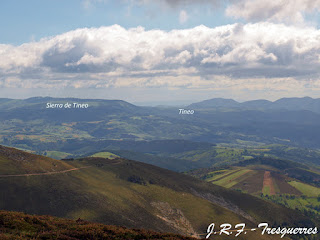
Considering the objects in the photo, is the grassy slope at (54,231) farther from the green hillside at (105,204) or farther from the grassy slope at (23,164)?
the grassy slope at (23,164)

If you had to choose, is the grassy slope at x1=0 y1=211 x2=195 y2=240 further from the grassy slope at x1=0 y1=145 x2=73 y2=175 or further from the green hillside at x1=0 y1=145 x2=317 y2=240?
the grassy slope at x1=0 y1=145 x2=73 y2=175

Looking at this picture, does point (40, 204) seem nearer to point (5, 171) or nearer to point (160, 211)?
point (5, 171)

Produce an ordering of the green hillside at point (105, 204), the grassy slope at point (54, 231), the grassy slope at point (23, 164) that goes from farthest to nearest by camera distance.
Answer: the grassy slope at point (23, 164) → the green hillside at point (105, 204) → the grassy slope at point (54, 231)

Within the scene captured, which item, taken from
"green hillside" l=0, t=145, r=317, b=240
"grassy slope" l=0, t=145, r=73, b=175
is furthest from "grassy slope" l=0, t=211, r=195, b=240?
"grassy slope" l=0, t=145, r=73, b=175

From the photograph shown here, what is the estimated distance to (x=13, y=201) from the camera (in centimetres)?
13175

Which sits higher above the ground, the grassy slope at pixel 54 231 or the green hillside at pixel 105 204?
the grassy slope at pixel 54 231

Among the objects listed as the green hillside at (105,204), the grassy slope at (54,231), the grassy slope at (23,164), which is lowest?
the green hillside at (105,204)

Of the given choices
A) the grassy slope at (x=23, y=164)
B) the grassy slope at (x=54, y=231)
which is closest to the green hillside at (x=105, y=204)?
the grassy slope at (x=23, y=164)

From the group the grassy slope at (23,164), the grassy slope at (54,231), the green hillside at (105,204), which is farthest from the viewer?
the grassy slope at (23,164)

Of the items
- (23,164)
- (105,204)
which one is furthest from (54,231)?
(23,164)

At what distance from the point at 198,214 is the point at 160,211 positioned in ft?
90.2

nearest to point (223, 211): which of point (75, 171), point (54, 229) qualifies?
point (75, 171)

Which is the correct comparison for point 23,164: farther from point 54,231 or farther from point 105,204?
point 54,231

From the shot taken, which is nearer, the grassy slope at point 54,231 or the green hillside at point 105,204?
the grassy slope at point 54,231
